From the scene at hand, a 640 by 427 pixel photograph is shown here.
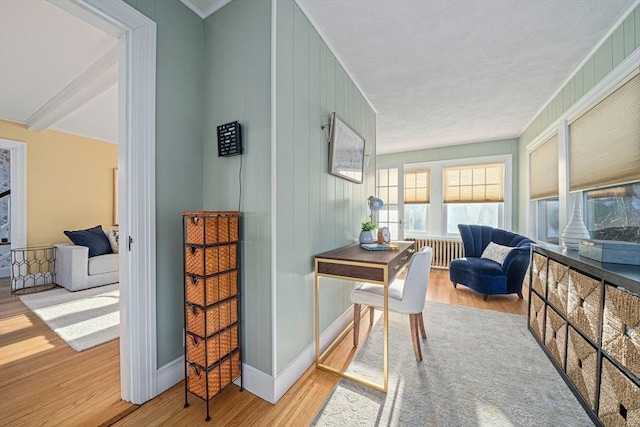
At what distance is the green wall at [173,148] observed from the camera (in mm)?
1521

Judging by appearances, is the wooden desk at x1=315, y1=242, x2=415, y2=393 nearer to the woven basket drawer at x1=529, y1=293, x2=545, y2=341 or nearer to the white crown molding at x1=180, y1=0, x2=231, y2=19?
the woven basket drawer at x1=529, y1=293, x2=545, y2=341

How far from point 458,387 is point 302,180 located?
1.73 meters

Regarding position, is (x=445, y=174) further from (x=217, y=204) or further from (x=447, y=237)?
(x=217, y=204)

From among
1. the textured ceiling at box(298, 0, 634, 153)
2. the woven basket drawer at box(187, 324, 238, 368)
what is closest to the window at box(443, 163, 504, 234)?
the textured ceiling at box(298, 0, 634, 153)

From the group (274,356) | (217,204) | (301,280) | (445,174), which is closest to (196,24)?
(217,204)

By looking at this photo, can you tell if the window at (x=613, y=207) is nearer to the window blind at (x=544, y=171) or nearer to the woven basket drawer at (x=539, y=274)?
the woven basket drawer at (x=539, y=274)

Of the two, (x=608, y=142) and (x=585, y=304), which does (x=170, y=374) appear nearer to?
(x=585, y=304)

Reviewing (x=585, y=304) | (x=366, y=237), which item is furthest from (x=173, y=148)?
(x=585, y=304)

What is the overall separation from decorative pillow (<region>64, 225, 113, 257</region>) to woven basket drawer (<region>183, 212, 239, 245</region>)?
340 centimetres

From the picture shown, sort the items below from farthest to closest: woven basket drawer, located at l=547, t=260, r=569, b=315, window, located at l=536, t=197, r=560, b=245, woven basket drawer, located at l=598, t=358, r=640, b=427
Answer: window, located at l=536, t=197, r=560, b=245, woven basket drawer, located at l=547, t=260, r=569, b=315, woven basket drawer, located at l=598, t=358, r=640, b=427

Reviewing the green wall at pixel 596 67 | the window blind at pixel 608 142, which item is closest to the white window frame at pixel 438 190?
the green wall at pixel 596 67

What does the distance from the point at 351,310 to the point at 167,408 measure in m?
1.71

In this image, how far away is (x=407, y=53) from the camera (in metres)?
2.21

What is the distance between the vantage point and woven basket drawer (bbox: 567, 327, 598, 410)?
1.32m
